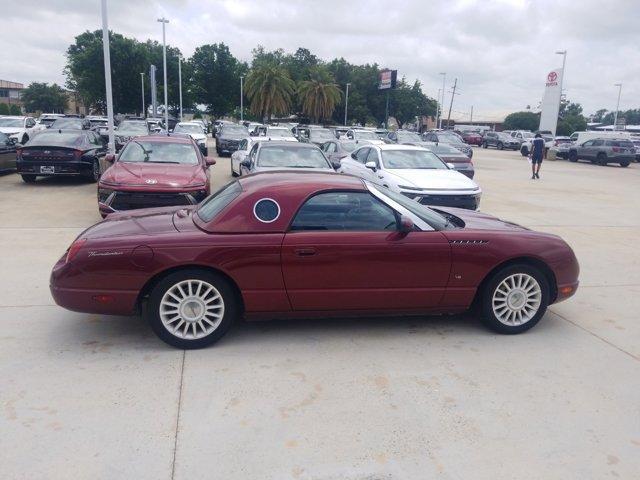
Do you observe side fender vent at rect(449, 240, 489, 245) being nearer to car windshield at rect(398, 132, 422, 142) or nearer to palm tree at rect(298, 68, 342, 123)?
car windshield at rect(398, 132, 422, 142)

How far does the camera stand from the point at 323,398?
374 centimetres

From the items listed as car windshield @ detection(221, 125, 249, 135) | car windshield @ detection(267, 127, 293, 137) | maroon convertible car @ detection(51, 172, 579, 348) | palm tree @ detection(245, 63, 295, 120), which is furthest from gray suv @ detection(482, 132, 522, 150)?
maroon convertible car @ detection(51, 172, 579, 348)

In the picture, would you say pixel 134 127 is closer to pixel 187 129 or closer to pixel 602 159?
pixel 187 129

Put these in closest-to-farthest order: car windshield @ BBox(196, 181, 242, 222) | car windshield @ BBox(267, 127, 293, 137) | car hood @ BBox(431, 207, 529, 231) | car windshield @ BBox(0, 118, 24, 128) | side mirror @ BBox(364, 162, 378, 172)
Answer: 1. car windshield @ BBox(196, 181, 242, 222)
2. car hood @ BBox(431, 207, 529, 231)
3. side mirror @ BBox(364, 162, 378, 172)
4. car windshield @ BBox(0, 118, 24, 128)
5. car windshield @ BBox(267, 127, 293, 137)

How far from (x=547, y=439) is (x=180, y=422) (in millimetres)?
2261

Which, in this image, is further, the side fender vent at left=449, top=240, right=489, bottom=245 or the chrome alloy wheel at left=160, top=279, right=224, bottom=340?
the side fender vent at left=449, top=240, right=489, bottom=245

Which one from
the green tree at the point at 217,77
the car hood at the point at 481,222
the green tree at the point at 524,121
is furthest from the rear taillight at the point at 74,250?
the green tree at the point at 524,121

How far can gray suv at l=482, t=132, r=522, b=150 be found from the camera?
47406 mm

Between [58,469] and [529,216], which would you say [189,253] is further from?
[529,216]

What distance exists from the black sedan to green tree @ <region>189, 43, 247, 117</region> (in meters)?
63.4

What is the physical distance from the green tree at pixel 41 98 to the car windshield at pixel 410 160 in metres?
95.5

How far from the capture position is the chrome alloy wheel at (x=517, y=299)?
490 centimetres

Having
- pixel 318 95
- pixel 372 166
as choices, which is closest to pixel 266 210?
pixel 372 166

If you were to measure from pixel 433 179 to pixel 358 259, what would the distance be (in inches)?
255
